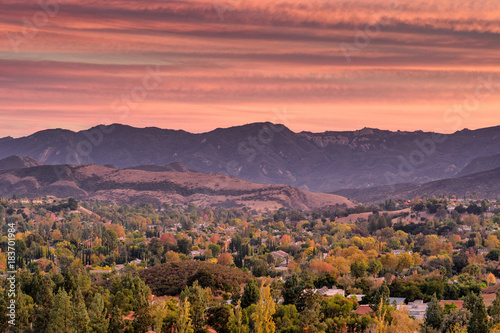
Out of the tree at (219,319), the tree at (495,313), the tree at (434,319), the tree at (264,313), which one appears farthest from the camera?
the tree at (219,319)

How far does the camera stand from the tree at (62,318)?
56.0 meters

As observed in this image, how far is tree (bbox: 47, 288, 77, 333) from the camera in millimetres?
55969

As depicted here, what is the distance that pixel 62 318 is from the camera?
56625 millimetres

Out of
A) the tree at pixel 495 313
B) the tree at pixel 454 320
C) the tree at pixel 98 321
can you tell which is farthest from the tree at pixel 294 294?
the tree at pixel 98 321

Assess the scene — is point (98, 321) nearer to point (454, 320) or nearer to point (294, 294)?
point (294, 294)

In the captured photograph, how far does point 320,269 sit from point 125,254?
2121 inches

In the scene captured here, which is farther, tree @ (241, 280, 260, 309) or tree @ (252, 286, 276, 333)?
tree @ (241, 280, 260, 309)

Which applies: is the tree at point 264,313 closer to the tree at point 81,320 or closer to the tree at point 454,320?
the tree at point 81,320

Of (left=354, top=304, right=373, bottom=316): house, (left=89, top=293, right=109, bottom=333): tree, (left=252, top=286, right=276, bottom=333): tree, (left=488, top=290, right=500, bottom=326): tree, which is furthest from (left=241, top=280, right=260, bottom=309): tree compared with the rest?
(left=488, top=290, right=500, bottom=326): tree

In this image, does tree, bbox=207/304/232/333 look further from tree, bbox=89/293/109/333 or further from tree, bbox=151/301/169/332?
tree, bbox=89/293/109/333

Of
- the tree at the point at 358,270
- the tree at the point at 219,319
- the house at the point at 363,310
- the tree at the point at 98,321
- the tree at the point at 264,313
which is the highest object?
the tree at the point at 264,313

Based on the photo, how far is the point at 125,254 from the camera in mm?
147125

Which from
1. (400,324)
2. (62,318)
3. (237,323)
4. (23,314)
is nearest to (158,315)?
(237,323)

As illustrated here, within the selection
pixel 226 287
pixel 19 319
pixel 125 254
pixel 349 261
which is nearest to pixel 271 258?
pixel 349 261
